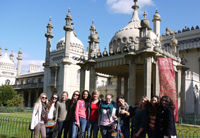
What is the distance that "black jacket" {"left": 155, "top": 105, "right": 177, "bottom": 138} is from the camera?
221 inches

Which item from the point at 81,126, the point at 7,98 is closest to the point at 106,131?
the point at 81,126

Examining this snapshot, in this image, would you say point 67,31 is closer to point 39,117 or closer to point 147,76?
point 147,76

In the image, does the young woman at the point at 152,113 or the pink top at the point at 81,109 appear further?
the pink top at the point at 81,109

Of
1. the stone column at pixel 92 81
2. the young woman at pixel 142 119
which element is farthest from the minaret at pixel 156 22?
the young woman at pixel 142 119

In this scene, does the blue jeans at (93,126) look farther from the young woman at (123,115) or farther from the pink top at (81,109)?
the young woman at (123,115)

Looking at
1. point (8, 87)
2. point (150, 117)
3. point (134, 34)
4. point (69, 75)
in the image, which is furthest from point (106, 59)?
point (8, 87)

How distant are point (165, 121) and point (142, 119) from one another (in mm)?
883

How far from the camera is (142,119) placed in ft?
21.2

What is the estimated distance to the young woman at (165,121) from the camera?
221 inches

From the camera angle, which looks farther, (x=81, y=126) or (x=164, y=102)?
(x=81, y=126)

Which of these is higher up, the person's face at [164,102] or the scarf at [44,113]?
the person's face at [164,102]

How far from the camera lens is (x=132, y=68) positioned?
15055 millimetres

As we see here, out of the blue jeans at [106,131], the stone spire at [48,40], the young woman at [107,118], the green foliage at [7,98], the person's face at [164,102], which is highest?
the stone spire at [48,40]

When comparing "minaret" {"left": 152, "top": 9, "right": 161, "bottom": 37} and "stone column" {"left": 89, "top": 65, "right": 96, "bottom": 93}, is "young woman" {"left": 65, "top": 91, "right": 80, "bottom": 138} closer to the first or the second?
"stone column" {"left": 89, "top": 65, "right": 96, "bottom": 93}
